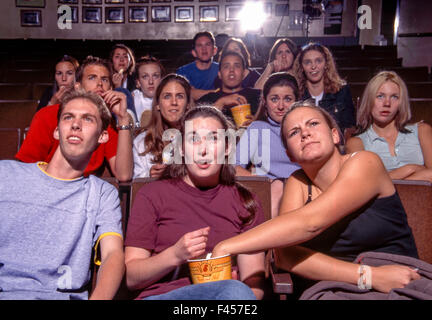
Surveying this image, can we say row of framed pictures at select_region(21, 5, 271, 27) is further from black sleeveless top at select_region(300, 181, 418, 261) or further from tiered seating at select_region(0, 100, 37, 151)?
black sleeveless top at select_region(300, 181, 418, 261)

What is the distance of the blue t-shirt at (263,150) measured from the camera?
1.45 meters

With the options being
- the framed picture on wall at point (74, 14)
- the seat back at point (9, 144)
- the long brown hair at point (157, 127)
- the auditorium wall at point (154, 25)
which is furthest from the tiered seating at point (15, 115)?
the framed picture on wall at point (74, 14)

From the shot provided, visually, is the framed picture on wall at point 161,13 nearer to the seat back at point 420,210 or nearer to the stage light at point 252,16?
the stage light at point 252,16

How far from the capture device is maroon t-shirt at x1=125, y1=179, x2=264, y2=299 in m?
0.87

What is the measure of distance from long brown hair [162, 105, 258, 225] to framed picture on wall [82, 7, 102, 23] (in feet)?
19.3

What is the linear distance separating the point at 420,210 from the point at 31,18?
660 cm

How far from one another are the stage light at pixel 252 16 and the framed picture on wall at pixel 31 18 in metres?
3.26

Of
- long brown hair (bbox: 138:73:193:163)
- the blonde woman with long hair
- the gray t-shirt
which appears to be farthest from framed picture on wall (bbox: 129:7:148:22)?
the gray t-shirt

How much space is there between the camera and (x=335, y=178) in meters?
0.88

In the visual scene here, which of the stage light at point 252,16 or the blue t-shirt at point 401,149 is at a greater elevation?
the stage light at point 252,16

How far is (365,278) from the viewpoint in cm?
79

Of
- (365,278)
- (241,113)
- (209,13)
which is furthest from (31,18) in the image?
(365,278)

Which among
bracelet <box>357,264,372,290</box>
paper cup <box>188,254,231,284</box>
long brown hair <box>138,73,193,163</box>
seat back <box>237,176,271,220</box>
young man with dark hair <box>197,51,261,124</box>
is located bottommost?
bracelet <box>357,264,372,290</box>

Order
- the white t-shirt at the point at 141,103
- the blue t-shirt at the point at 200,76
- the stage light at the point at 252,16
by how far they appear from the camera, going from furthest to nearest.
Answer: the stage light at the point at 252,16 → the blue t-shirt at the point at 200,76 → the white t-shirt at the point at 141,103
